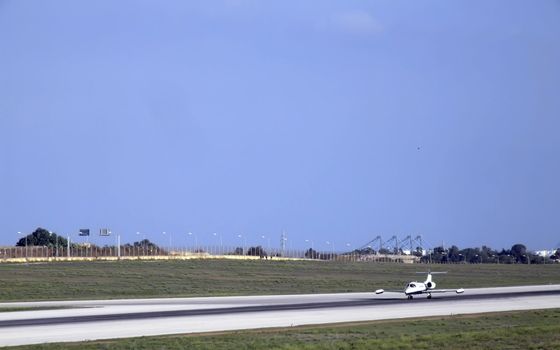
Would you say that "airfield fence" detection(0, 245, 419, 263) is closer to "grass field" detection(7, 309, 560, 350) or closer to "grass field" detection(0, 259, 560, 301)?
"grass field" detection(0, 259, 560, 301)

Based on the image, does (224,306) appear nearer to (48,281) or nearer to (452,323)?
(452,323)

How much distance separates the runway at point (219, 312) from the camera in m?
45.4

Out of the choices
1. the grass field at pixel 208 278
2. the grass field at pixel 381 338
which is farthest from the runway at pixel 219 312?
the grass field at pixel 208 278

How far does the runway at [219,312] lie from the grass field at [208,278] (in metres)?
11.7

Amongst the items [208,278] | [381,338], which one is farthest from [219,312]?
[208,278]

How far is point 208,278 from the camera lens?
330 feet

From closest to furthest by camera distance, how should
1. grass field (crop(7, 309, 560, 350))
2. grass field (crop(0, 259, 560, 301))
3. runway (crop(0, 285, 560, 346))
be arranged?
grass field (crop(7, 309, 560, 350)) → runway (crop(0, 285, 560, 346)) → grass field (crop(0, 259, 560, 301))

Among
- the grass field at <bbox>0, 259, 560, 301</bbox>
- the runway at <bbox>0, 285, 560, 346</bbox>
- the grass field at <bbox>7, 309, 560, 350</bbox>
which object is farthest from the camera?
the grass field at <bbox>0, 259, 560, 301</bbox>

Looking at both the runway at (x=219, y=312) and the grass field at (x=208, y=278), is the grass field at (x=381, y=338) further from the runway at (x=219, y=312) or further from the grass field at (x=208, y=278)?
the grass field at (x=208, y=278)

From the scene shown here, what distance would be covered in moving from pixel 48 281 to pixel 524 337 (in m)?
54.7

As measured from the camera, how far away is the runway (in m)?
45.4

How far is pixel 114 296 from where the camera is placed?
77.3 meters

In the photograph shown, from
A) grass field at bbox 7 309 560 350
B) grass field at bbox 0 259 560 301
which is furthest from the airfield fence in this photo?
grass field at bbox 7 309 560 350

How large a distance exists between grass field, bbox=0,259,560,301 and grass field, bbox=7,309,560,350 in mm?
33968
